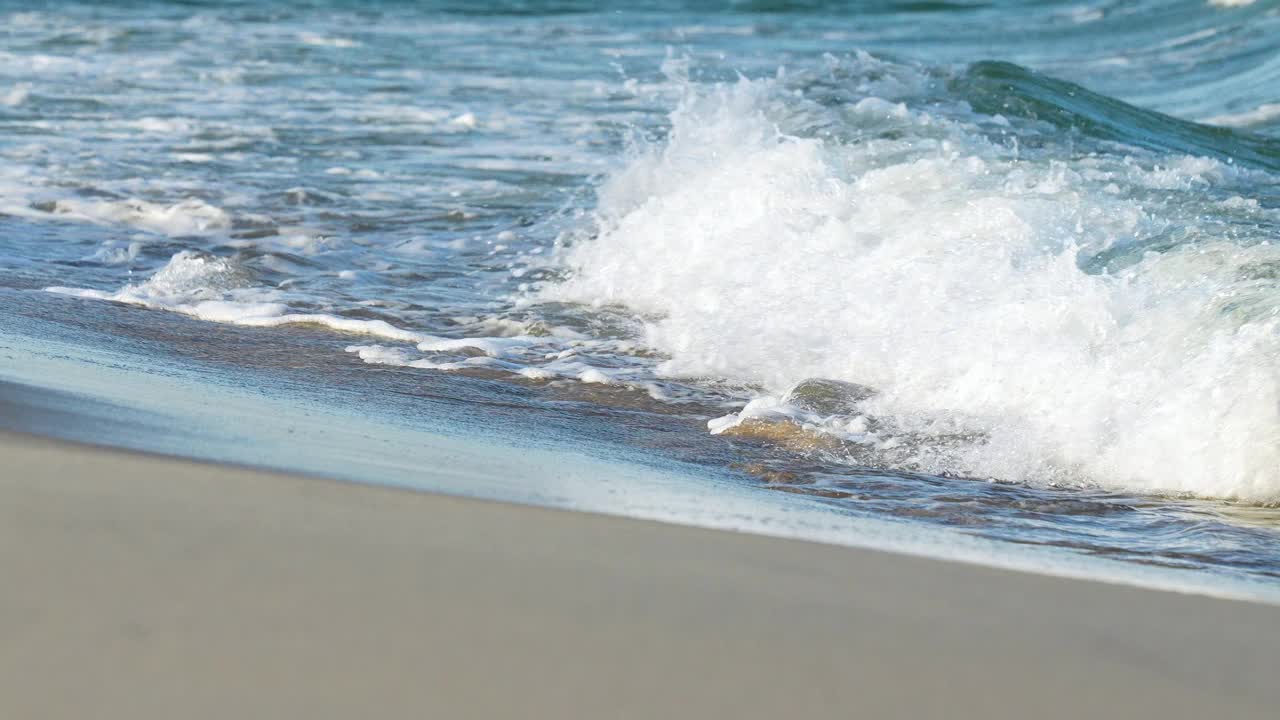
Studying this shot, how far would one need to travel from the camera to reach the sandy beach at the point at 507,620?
2137 mm

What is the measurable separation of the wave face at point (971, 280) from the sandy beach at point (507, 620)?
4.44ft

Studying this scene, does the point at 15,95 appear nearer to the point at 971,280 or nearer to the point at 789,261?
the point at 789,261

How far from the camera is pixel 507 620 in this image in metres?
2.38

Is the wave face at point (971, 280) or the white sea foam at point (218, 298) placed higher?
the wave face at point (971, 280)

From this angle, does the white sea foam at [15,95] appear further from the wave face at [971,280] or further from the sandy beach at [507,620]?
the sandy beach at [507,620]

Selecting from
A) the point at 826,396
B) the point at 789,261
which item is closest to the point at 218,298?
the point at 789,261

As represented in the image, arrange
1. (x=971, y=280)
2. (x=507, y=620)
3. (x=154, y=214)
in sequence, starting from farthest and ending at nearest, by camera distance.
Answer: (x=154, y=214)
(x=971, y=280)
(x=507, y=620)

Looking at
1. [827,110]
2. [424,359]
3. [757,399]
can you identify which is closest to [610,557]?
[757,399]

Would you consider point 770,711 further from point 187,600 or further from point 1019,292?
point 1019,292

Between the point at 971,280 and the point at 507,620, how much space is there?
3.25 m

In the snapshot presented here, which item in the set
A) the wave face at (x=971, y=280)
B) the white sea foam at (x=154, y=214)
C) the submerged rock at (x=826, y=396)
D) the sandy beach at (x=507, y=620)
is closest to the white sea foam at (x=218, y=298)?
the white sea foam at (x=154, y=214)

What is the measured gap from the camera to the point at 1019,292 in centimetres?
504

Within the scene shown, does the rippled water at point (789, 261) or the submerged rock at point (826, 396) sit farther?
the submerged rock at point (826, 396)

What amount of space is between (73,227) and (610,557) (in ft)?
17.6
